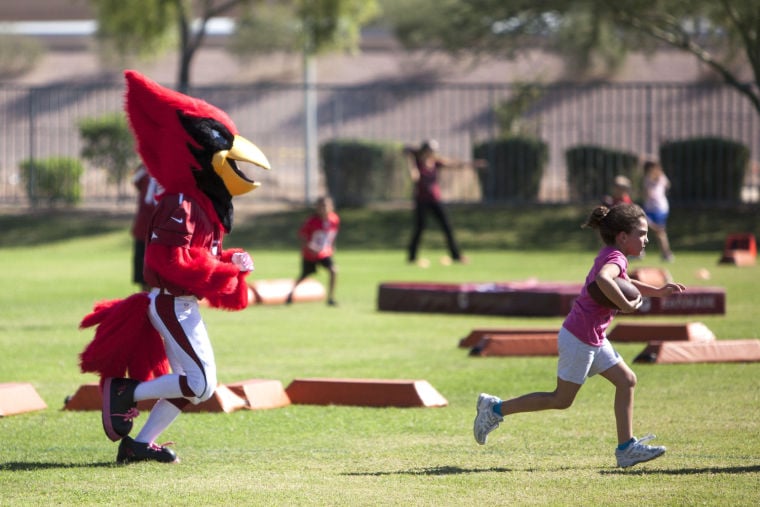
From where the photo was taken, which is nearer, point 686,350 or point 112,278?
point 686,350

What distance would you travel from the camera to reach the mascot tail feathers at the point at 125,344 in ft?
22.8

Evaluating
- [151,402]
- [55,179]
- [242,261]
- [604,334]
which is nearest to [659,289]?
[604,334]

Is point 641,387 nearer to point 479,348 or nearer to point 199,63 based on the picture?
point 479,348

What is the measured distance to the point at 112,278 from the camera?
1953 centimetres

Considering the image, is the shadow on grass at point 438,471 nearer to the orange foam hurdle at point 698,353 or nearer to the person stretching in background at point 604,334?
the person stretching in background at point 604,334

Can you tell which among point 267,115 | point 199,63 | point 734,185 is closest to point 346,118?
point 267,115

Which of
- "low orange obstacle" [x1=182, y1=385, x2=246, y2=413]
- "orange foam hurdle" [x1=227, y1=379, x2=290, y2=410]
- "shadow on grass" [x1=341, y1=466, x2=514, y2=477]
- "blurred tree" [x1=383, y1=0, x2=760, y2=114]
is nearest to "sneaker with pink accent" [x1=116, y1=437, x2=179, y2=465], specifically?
"shadow on grass" [x1=341, y1=466, x2=514, y2=477]

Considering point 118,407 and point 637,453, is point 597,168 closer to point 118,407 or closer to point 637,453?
point 637,453

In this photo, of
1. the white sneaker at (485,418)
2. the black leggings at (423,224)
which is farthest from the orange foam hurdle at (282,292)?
the white sneaker at (485,418)

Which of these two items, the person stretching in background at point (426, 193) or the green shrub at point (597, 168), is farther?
the green shrub at point (597, 168)

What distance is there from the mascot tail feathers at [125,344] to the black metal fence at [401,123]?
75.1ft

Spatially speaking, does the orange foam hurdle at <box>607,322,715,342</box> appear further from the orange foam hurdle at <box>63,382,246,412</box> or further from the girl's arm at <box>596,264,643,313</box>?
the girl's arm at <box>596,264,643,313</box>

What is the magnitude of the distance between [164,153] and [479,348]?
184 inches

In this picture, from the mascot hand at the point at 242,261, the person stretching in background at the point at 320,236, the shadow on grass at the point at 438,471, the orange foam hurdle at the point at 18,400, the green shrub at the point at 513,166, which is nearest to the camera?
the shadow on grass at the point at 438,471
